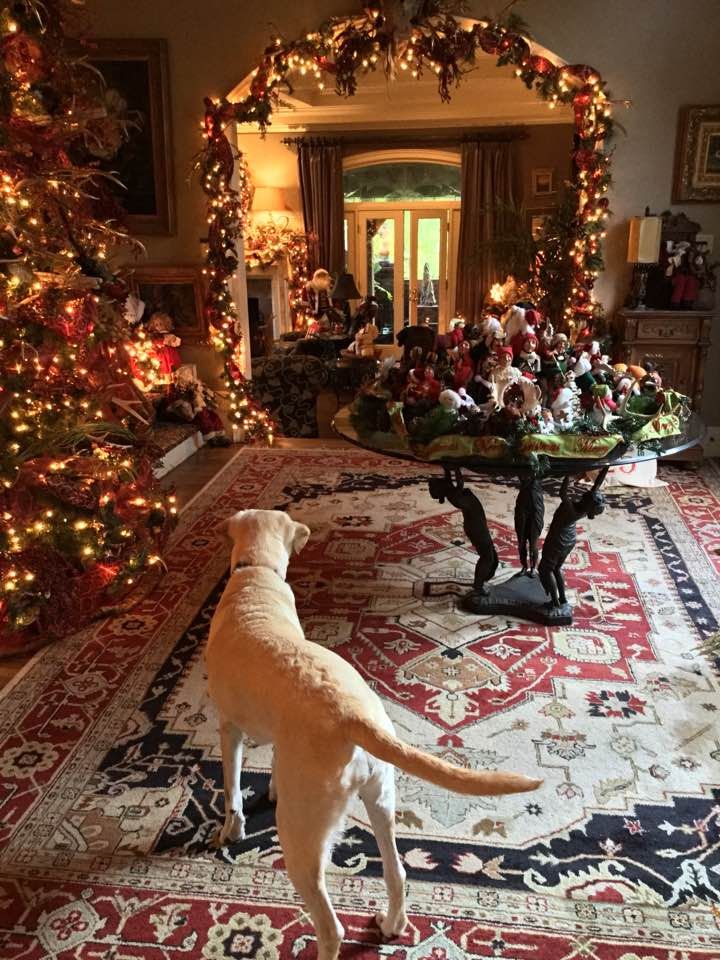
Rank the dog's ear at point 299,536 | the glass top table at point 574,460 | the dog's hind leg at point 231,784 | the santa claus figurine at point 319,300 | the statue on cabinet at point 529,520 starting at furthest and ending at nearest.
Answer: the santa claus figurine at point 319,300 < the statue on cabinet at point 529,520 < the glass top table at point 574,460 < the dog's ear at point 299,536 < the dog's hind leg at point 231,784

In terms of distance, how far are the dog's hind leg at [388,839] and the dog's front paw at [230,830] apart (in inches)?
19.9

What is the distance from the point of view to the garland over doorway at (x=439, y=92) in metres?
5.54

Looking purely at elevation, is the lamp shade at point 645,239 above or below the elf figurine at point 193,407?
above

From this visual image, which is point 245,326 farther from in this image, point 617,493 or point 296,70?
point 617,493

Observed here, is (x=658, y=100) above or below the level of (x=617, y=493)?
above

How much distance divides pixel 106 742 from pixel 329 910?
135 cm

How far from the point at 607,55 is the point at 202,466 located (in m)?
4.42

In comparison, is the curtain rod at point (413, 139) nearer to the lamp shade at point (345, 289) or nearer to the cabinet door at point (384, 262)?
the cabinet door at point (384, 262)

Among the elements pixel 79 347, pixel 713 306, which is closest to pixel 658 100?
pixel 713 306

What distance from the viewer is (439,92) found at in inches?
235

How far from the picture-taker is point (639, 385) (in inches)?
142

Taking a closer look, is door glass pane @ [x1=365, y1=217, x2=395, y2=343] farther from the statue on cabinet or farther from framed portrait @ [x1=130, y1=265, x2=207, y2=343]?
the statue on cabinet

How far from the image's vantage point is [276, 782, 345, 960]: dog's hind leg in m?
1.66

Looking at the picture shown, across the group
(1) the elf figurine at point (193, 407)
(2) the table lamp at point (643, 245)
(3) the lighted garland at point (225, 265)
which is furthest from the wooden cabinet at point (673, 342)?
(1) the elf figurine at point (193, 407)
